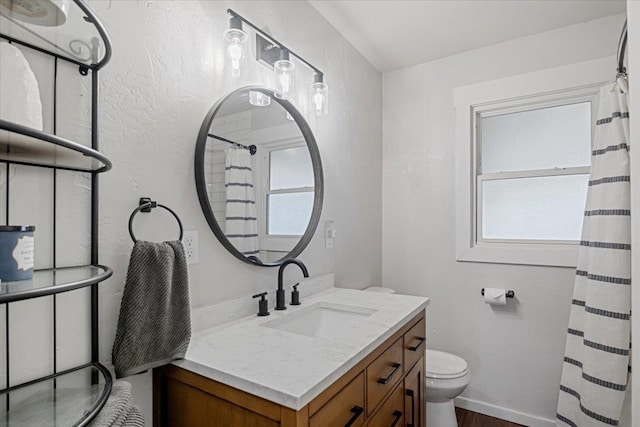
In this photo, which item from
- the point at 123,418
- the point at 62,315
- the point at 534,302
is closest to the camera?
the point at 123,418

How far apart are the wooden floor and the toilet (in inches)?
16.4

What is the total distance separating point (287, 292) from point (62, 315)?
953 millimetres

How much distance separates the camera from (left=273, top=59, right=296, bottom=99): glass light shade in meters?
1.57

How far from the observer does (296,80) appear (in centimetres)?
183

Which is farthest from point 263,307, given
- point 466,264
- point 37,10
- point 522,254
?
point 522,254

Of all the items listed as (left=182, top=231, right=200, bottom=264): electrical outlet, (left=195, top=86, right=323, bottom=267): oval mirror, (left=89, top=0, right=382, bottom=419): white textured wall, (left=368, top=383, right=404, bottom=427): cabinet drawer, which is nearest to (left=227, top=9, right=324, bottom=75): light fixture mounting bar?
(left=89, top=0, right=382, bottom=419): white textured wall

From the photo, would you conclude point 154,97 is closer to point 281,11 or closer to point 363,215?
point 281,11

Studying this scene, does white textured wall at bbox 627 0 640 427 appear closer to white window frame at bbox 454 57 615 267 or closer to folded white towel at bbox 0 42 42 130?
white window frame at bbox 454 57 615 267

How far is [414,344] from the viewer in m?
1.57

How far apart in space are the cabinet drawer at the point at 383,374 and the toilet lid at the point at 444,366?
0.62 meters

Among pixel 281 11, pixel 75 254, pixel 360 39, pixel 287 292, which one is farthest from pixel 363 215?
pixel 75 254

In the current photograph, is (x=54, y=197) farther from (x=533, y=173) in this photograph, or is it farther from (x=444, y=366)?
(x=533, y=173)

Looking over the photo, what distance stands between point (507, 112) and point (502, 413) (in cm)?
200

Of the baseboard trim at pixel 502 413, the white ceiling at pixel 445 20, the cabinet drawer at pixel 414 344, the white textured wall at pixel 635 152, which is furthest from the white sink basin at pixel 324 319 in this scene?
the white ceiling at pixel 445 20
